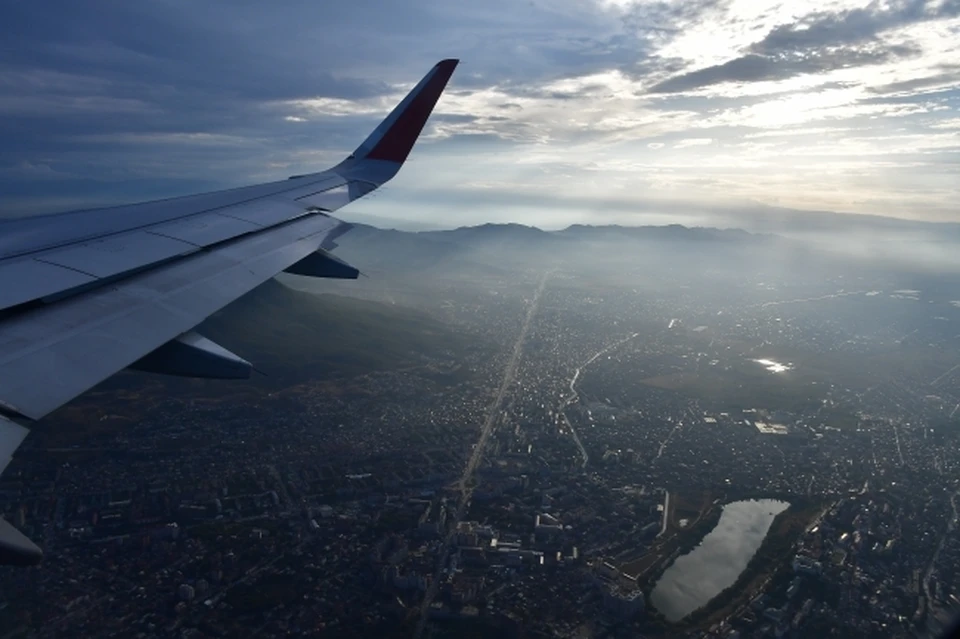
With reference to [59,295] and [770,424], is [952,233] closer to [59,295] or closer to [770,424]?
[770,424]

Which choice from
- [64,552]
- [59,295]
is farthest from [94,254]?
[64,552]

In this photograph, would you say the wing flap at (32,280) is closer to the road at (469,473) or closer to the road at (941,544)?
the road at (469,473)

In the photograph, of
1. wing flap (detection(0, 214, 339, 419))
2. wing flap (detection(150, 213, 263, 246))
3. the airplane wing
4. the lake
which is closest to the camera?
wing flap (detection(0, 214, 339, 419))

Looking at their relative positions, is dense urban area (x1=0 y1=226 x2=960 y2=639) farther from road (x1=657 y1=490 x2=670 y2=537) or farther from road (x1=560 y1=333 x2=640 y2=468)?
road (x1=560 y1=333 x2=640 y2=468)

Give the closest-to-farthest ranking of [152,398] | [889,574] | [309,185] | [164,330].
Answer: [164,330] → [309,185] → [889,574] → [152,398]

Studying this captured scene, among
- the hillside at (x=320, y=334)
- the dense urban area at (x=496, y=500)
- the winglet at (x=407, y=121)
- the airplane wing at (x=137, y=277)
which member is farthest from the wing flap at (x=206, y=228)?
the hillside at (x=320, y=334)

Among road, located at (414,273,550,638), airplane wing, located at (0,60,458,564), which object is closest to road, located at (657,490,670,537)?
road, located at (414,273,550,638)
